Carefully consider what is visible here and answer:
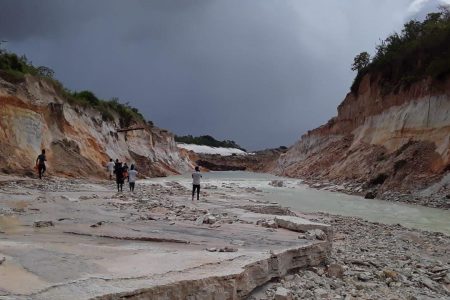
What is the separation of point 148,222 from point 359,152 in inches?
1299

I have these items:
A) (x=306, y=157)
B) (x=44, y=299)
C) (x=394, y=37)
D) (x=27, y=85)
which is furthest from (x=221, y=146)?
(x=44, y=299)

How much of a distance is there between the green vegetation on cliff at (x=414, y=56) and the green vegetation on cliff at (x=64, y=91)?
83.3 feet

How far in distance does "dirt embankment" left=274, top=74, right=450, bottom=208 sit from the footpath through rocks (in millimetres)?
15572

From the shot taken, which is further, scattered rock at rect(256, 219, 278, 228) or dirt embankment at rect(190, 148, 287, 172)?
dirt embankment at rect(190, 148, 287, 172)

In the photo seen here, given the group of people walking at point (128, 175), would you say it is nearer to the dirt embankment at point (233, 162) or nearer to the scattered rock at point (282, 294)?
the scattered rock at point (282, 294)

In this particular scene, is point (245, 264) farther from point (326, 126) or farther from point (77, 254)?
point (326, 126)

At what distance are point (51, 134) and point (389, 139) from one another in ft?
79.5

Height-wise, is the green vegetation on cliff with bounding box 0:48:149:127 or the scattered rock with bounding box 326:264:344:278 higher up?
→ the green vegetation on cliff with bounding box 0:48:149:127

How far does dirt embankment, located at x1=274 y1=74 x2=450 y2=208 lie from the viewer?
2531cm

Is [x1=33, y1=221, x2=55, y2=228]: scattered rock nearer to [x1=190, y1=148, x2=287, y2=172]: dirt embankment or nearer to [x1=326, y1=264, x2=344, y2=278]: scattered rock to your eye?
[x1=326, y1=264, x2=344, y2=278]: scattered rock

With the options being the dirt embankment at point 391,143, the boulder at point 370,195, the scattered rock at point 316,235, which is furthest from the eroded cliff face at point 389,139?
the scattered rock at point 316,235

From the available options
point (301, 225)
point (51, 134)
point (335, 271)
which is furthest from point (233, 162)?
point (335, 271)

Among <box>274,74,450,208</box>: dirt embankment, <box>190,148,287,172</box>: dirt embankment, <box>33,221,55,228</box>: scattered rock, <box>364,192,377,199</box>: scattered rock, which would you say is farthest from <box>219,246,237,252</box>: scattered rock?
<box>190,148,287,172</box>: dirt embankment

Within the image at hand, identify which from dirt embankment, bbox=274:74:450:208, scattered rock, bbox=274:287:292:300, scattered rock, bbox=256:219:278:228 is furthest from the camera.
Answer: dirt embankment, bbox=274:74:450:208
